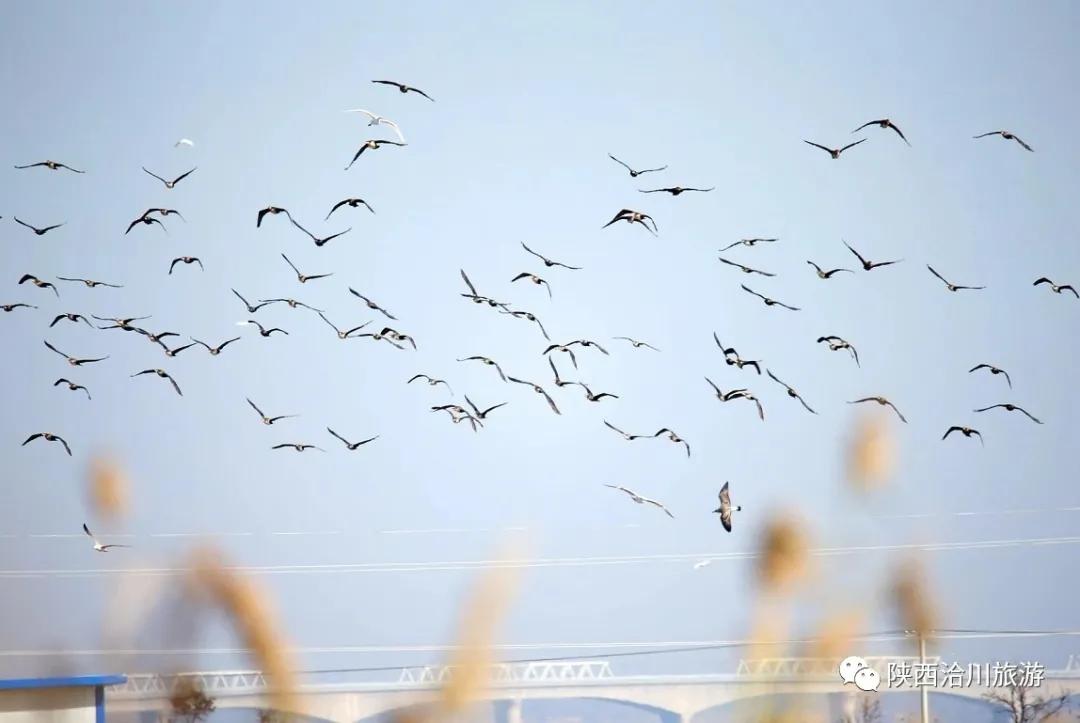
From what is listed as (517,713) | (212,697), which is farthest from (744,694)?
(212,697)

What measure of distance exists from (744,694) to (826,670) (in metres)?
4.17

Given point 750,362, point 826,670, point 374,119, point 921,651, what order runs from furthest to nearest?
1. point 826,670
2. point 921,651
3. point 750,362
4. point 374,119

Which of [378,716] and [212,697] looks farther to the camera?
[378,716]

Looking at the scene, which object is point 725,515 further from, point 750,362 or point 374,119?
point 374,119

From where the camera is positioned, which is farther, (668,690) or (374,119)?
(668,690)

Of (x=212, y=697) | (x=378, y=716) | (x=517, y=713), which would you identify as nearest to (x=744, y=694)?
(x=517, y=713)

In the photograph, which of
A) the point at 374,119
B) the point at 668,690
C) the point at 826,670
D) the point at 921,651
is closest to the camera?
the point at 374,119

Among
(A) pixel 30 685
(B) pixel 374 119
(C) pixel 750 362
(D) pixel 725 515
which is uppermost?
(B) pixel 374 119

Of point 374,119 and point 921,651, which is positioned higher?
point 374,119

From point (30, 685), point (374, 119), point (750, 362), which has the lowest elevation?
point (30, 685)

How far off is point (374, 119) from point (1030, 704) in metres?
32.3

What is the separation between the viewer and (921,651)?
41062 millimetres

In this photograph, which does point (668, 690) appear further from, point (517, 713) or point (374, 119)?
point (374, 119)

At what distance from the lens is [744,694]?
155 feet
